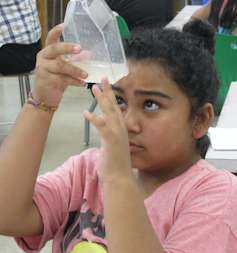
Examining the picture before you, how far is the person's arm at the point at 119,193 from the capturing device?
2.10 ft

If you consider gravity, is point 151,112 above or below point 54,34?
below

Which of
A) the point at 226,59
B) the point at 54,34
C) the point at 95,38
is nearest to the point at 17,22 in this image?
the point at 226,59

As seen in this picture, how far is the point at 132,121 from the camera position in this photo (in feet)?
2.75

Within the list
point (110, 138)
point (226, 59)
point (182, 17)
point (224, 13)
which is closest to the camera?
point (110, 138)

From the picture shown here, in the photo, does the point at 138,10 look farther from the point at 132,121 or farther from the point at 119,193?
the point at 119,193

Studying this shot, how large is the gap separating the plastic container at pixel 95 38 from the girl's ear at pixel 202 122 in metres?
0.32

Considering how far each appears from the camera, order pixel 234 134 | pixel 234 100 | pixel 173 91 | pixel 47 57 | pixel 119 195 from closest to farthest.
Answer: pixel 119 195, pixel 47 57, pixel 173 91, pixel 234 134, pixel 234 100

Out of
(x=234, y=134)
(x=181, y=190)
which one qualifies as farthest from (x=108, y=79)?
(x=234, y=134)

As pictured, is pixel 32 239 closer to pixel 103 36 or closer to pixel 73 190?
pixel 73 190

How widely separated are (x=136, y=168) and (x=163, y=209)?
0.12 meters

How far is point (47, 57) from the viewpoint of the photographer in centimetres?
78

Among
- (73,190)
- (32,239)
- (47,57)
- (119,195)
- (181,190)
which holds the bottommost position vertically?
(32,239)

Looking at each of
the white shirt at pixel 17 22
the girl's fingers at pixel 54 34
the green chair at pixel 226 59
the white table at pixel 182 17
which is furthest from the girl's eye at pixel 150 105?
the white table at pixel 182 17

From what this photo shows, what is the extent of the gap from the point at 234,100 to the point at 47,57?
95 centimetres
